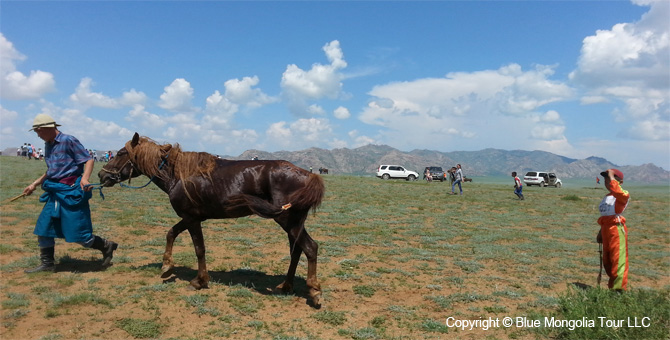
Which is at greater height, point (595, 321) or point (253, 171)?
point (253, 171)

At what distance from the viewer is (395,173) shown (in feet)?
169

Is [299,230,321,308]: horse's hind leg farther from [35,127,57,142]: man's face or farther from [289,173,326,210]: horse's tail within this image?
[35,127,57,142]: man's face

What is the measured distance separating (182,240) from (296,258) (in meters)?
4.99

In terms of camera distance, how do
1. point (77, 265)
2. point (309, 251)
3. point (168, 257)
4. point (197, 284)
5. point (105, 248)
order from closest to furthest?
point (309, 251)
point (197, 284)
point (168, 257)
point (105, 248)
point (77, 265)

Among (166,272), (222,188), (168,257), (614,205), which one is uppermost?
(222,188)

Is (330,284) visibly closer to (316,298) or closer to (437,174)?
(316,298)

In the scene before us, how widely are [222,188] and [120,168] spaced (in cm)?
206

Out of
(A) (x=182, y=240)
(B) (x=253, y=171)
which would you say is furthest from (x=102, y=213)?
(B) (x=253, y=171)

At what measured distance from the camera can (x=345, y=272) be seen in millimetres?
7770

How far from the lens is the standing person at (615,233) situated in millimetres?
6484

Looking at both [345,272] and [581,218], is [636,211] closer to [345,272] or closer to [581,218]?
[581,218]

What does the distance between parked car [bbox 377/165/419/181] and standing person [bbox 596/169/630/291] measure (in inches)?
1741

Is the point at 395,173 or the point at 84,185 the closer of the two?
the point at 84,185

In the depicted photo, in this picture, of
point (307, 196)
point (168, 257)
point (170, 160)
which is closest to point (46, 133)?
point (170, 160)
